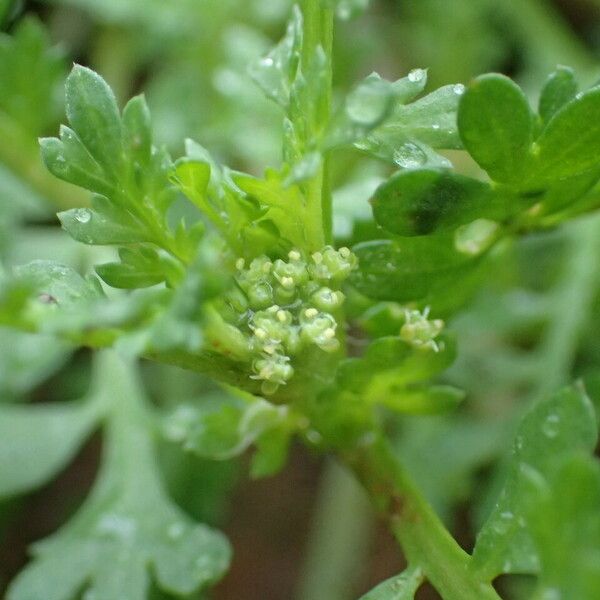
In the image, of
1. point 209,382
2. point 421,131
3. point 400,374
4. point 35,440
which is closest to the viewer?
point 421,131

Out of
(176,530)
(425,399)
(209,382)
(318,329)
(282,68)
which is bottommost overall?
(209,382)

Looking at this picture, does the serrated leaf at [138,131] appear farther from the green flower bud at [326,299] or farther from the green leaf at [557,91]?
the green leaf at [557,91]

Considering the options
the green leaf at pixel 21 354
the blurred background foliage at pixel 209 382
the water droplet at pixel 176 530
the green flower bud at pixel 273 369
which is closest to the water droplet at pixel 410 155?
the green flower bud at pixel 273 369

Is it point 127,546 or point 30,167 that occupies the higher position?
point 30,167

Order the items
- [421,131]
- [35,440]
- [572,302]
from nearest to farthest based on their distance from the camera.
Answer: [421,131], [35,440], [572,302]

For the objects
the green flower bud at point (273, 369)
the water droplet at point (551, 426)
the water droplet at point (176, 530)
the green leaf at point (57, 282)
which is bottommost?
the water droplet at point (176, 530)

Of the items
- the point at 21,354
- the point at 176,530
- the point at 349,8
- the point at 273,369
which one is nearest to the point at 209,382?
the point at 21,354

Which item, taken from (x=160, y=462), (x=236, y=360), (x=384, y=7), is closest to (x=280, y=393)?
(x=236, y=360)

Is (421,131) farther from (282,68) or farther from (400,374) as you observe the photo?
(400,374)
